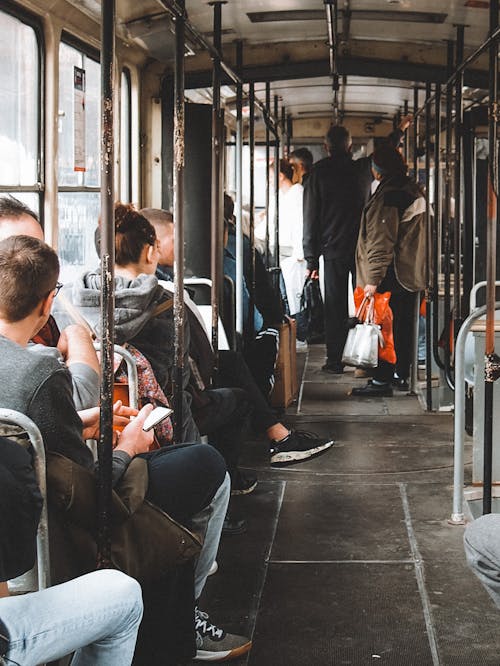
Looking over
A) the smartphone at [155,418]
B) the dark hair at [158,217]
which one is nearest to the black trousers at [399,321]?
the dark hair at [158,217]

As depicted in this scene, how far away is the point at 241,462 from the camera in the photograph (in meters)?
5.81

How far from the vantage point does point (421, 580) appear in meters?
3.88

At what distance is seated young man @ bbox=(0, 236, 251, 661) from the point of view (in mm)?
2350

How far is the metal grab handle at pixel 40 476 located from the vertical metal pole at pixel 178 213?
135cm

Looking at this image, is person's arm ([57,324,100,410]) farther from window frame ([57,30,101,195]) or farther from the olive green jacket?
the olive green jacket

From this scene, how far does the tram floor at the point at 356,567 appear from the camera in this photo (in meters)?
3.30

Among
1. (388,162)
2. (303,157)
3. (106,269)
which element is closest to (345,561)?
(106,269)

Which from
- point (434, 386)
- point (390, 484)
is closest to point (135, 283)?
point (390, 484)

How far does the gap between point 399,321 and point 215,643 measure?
5.12 metres

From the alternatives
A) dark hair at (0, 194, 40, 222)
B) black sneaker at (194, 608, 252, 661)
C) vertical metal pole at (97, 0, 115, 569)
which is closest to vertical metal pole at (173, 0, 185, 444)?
dark hair at (0, 194, 40, 222)

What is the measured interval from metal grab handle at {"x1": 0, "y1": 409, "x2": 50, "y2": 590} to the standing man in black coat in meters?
6.59

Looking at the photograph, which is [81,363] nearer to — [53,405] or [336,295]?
[53,405]

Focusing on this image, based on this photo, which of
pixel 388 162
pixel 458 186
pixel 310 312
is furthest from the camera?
pixel 310 312

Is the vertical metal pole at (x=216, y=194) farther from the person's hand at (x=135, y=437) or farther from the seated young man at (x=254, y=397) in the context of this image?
the person's hand at (x=135, y=437)
